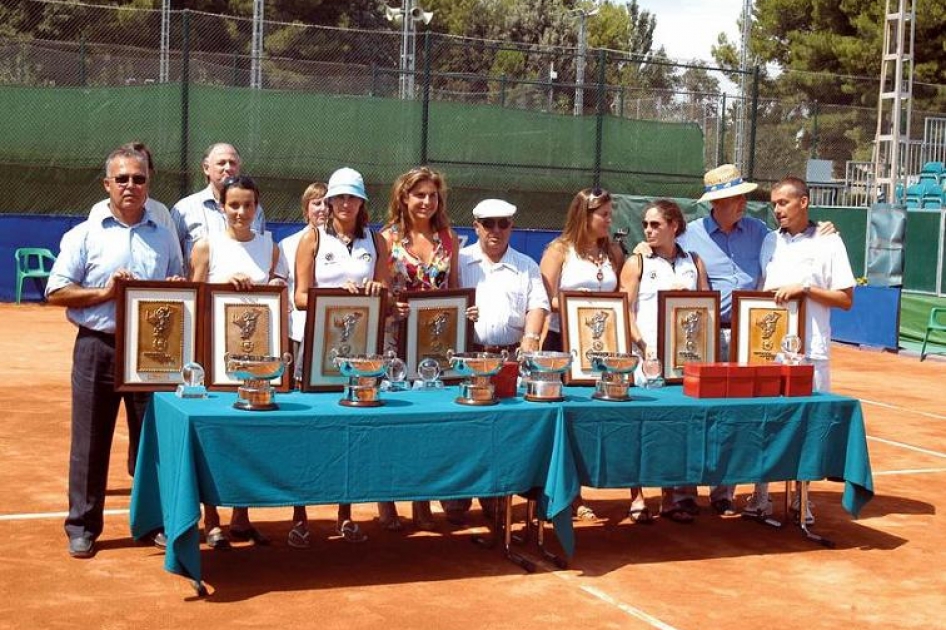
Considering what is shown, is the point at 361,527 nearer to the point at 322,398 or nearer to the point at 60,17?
the point at 322,398

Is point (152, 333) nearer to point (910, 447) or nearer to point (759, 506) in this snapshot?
point (759, 506)

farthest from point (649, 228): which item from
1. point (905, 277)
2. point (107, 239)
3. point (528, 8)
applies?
point (528, 8)

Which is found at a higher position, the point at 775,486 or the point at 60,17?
the point at 60,17

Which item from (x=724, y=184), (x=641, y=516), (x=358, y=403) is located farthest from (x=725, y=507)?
(x=358, y=403)

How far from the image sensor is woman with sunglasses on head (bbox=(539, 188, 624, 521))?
7277mm

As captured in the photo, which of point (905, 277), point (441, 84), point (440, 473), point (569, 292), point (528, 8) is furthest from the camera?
point (528, 8)

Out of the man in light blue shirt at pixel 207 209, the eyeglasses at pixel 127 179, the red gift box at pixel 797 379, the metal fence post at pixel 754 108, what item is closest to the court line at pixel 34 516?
the man in light blue shirt at pixel 207 209

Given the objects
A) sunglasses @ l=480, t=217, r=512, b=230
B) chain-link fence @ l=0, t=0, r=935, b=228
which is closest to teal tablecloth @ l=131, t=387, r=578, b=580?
sunglasses @ l=480, t=217, r=512, b=230

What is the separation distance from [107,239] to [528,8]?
6441 cm

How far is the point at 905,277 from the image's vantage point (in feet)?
74.3

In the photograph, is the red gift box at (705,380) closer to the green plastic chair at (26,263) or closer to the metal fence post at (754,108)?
the green plastic chair at (26,263)

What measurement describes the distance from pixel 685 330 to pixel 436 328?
1.42 m

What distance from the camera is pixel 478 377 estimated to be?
20.9 feet

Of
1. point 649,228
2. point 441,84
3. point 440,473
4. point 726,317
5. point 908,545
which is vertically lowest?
point 908,545
